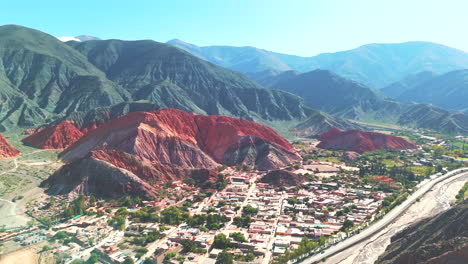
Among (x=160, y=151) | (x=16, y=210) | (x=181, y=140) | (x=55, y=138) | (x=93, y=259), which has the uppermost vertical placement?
(x=181, y=140)

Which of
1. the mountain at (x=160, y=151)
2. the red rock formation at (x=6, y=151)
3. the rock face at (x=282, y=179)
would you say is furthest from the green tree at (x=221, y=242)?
the red rock formation at (x=6, y=151)

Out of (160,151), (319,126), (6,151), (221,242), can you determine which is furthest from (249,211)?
(319,126)

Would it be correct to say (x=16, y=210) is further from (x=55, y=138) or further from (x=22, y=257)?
(x=55, y=138)

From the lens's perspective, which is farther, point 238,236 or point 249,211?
point 249,211

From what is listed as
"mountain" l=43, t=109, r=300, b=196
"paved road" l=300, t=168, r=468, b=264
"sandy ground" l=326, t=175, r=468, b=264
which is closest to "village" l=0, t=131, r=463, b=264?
"paved road" l=300, t=168, r=468, b=264

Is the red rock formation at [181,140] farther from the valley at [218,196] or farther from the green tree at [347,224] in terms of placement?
the green tree at [347,224]

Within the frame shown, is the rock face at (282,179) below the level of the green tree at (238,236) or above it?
above

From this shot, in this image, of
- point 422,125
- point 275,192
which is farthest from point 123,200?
point 422,125
